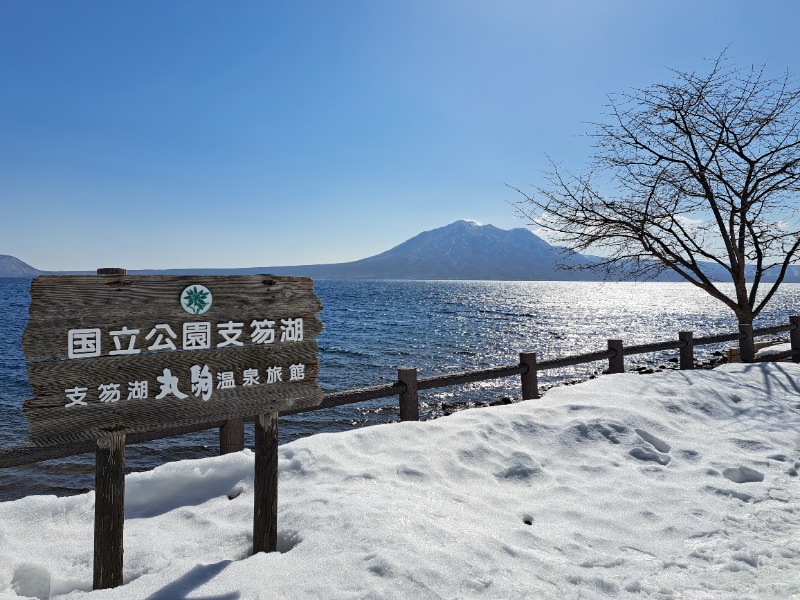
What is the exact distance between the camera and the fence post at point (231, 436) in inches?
200

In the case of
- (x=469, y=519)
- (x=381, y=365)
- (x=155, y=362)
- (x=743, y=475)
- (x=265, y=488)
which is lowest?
(x=381, y=365)

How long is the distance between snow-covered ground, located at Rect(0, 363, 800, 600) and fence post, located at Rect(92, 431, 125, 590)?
11cm

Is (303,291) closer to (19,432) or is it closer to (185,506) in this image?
(185,506)

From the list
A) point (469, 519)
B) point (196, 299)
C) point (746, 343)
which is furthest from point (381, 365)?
point (196, 299)

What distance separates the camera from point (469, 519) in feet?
11.8

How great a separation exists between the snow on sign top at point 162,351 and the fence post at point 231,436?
1.87m

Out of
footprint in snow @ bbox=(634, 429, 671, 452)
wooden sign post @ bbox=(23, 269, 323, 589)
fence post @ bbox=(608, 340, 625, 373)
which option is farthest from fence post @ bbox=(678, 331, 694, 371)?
wooden sign post @ bbox=(23, 269, 323, 589)

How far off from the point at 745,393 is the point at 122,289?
8.47 metres

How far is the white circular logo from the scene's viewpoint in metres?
3.05

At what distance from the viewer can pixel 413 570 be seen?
9.42 feet

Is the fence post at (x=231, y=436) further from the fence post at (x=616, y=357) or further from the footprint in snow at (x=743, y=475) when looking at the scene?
the fence post at (x=616, y=357)

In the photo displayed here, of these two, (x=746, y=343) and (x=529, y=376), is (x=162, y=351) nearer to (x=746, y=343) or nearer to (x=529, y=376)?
(x=529, y=376)

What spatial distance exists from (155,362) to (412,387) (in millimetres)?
3971

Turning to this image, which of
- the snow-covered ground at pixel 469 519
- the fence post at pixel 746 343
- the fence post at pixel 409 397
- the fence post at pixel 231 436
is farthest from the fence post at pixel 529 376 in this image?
the fence post at pixel 746 343
